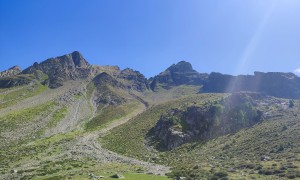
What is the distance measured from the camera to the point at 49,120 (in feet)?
627

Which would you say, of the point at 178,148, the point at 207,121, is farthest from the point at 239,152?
the point at 207,121

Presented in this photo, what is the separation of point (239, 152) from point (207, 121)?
3837 cm

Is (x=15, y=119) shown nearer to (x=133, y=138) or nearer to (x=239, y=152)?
(x=133, y=138)

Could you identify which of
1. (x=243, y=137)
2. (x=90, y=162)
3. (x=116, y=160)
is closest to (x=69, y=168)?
(x=90, y=162)

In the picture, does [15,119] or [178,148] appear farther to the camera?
[15,119]

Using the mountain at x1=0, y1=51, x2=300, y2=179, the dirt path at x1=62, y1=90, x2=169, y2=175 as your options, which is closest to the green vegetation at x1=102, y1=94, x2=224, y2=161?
the mountain at x1=0, y1=51, x2=300, y2=179

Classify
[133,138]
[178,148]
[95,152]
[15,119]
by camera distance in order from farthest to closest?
[15,119] < [133,138] < [178,148] < [95,152]

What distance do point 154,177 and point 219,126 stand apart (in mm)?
61594

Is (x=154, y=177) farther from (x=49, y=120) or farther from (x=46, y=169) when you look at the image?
(x=49, y=120)

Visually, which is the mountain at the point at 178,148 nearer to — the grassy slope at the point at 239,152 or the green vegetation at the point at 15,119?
the grassy slope at the point at 239,152

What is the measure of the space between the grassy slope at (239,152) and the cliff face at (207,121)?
5956 mm

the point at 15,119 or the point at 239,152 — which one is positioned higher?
the point at 15,119

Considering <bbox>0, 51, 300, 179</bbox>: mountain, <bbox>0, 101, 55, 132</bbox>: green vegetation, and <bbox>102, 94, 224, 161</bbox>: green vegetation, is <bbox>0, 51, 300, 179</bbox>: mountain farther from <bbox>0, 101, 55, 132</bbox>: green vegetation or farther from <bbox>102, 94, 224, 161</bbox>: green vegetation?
<bbox>0, 101, 55, 132</bbox>: green vegetation

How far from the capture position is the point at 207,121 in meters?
120
